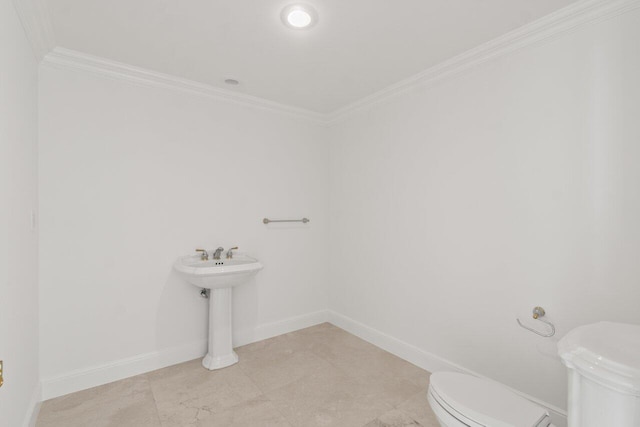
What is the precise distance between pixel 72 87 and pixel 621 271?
11.4 ft

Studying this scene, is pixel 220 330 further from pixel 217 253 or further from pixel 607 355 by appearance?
pixel 607 355

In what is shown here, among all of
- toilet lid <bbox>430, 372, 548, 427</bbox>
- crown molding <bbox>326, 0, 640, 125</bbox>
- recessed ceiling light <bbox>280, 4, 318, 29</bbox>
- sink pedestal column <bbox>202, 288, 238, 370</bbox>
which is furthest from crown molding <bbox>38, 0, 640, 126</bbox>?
toilet lid <bbox>430, 372, 548, 427</bbox>

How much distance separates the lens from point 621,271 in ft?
5.05

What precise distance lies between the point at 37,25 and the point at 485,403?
3.00 meters

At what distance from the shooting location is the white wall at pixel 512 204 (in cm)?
157

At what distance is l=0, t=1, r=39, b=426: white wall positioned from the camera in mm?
1345

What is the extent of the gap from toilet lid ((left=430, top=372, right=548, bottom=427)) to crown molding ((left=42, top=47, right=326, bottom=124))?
2607 millimetres

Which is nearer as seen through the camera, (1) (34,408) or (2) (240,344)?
(1) (34,408)

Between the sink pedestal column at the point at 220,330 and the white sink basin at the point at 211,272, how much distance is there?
153mm

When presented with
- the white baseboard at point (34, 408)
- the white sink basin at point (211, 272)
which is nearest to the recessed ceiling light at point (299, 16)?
the white sink basin at point (211, 272)

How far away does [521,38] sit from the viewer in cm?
187

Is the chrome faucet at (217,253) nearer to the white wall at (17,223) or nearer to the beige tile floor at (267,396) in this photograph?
the beige tile floor at (267,396)

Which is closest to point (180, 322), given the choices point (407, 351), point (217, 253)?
point (217, 253)

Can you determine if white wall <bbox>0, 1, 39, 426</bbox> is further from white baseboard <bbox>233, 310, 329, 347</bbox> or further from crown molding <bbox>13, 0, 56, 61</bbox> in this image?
white baseboard <bbox>233, 310, 329, 347</bbox>
